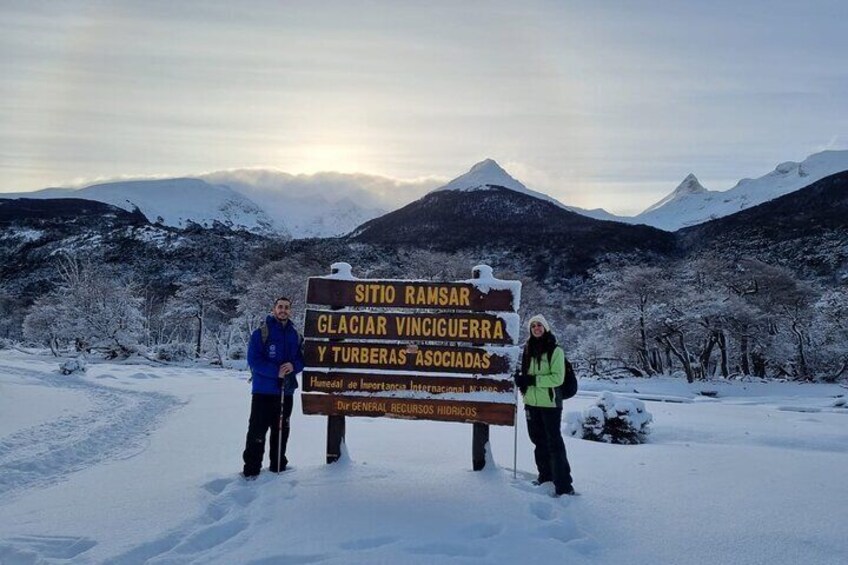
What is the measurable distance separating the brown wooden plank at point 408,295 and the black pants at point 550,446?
105 cm

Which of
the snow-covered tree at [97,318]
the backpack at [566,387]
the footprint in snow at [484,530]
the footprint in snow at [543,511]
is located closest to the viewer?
the footprint in snow at [484,530]

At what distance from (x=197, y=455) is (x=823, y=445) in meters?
9.11

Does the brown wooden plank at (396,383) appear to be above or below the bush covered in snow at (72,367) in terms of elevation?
above

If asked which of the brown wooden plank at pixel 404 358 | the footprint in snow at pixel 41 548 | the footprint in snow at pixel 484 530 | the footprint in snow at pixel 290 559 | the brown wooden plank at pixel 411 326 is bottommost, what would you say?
the footprint in snow at pixel 41 548

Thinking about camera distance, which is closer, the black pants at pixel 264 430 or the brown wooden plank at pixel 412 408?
Result: the black pants at pixel 264 430

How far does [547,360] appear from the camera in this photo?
209 inches

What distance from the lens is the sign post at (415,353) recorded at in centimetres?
574

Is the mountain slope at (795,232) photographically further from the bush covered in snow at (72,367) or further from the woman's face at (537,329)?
the woman's face at (537,329)

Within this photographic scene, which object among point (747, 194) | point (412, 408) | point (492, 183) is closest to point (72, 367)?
point (412, 408)

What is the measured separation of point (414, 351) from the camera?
5875 mm

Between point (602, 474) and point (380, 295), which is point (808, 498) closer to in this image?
point (602, 474)

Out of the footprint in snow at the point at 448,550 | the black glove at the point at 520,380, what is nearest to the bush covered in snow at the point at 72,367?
the black glove at the point at 520,380

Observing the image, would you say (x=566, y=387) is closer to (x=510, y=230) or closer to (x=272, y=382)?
(x=272, y=382)

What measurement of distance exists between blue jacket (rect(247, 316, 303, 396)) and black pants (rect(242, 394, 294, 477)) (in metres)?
0.10
